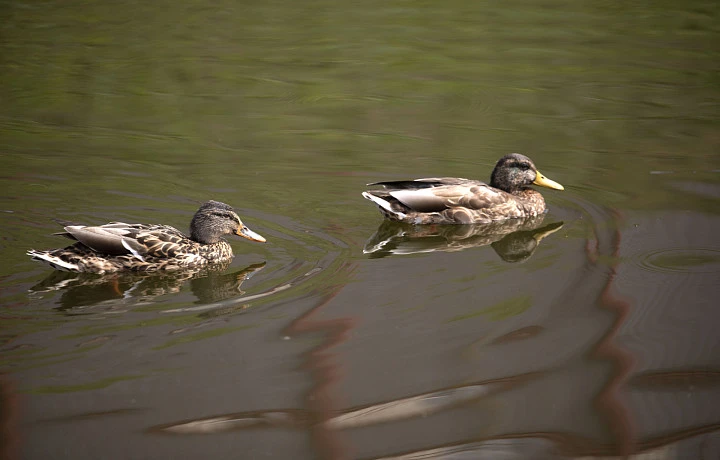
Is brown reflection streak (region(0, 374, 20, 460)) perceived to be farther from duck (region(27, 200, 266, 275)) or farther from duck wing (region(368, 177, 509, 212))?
duck wing (region(368, 177, 509, 212))

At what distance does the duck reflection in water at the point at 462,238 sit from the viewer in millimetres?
7517

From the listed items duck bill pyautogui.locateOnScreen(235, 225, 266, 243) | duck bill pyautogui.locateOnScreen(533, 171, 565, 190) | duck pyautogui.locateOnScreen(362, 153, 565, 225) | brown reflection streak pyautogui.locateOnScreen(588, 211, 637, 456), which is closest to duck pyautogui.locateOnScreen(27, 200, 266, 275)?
duck bill pyautogui.locateOnScreen(235, 225, 266, 243)

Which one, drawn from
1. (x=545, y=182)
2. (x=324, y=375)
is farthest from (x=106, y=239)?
(x=545, y=182)

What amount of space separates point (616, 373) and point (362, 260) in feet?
7.58

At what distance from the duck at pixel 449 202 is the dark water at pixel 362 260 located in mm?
182

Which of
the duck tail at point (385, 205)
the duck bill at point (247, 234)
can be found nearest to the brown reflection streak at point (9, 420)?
the duck bill at point (247, 234)

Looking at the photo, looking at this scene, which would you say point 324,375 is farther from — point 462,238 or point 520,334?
point 462,238

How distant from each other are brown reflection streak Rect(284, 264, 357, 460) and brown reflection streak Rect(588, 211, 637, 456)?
1414 millimetres

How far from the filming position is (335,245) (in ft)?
24.4

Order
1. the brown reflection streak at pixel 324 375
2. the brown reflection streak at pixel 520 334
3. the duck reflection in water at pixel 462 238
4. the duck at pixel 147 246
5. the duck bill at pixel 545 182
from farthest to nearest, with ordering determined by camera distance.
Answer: the duck bill at pixel 545 182 → the duck reflection in water at pixel 462 238 → the duck at pixel 147 246 → the brown reflection streak at pixel 520 334 → the brown reflection streak at pixel 324 375

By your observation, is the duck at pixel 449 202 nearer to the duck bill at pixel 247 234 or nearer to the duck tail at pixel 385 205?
the duck tail at pixel 385 205

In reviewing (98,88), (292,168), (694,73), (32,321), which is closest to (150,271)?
(32,321)

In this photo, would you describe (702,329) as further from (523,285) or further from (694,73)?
(694,73)

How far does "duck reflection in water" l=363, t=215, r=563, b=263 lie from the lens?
24.7 ft
